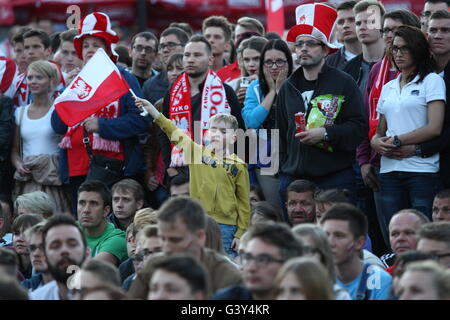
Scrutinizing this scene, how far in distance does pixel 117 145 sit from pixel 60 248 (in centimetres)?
343

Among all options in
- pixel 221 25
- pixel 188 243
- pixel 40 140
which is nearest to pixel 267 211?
pixel 188 243

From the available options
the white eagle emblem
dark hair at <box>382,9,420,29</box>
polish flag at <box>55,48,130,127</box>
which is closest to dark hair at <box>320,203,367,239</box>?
dark hair at <box>382,9,420,29</box>

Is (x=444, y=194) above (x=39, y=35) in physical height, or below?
below

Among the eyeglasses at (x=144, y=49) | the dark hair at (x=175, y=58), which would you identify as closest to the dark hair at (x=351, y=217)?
the dark hair at (x=175, y=58)

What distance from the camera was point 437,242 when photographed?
8.15m

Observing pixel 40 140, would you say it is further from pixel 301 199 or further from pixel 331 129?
pixel 331 129

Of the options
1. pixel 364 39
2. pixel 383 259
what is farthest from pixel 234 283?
pixel 364 39

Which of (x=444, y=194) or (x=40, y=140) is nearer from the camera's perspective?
(x=444, y=194)

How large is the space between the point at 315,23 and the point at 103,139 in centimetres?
242

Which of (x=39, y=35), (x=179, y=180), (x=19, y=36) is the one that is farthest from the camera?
(x=19, y=36)

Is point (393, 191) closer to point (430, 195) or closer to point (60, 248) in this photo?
point (430, 195)

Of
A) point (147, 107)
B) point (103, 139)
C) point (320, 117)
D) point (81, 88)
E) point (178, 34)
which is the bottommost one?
point (103, 139)

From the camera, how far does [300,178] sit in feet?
34.1

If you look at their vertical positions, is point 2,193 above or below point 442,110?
below
